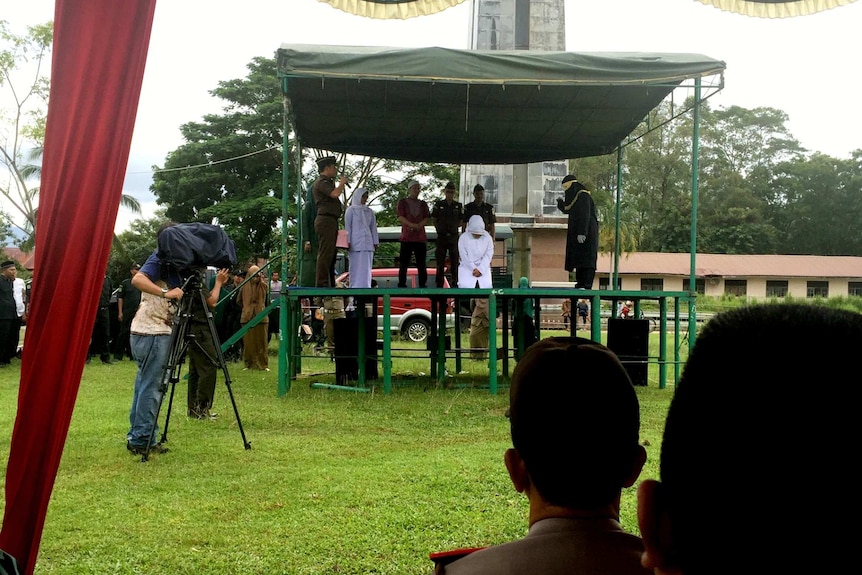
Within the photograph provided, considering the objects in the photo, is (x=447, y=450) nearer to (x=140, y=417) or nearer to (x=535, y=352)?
(x=140, y=417)

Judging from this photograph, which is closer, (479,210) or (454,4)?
(454,4)

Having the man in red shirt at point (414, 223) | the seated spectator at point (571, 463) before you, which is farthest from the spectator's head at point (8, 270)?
the seated spectator at point (571, 463)

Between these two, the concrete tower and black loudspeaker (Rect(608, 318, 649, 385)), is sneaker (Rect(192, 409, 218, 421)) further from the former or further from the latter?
the concrete tower

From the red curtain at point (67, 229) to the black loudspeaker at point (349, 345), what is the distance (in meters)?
8.09

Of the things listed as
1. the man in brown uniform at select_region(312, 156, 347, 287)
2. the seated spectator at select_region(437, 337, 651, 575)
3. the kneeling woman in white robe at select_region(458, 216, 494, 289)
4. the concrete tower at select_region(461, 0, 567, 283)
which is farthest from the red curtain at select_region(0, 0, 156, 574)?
the concrete tower at select_region(461, 0, 567, 283)

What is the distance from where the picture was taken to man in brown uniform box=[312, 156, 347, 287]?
1048cm

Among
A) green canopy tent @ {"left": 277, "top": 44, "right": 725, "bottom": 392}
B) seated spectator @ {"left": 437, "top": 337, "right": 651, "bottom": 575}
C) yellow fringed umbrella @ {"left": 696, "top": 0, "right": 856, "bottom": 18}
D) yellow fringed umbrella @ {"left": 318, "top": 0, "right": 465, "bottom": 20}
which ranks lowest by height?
seated spectator @ {"left": 437, "top": 337, "right": 651, "bottom": 575}

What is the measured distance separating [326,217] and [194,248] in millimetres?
4693

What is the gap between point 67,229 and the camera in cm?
237

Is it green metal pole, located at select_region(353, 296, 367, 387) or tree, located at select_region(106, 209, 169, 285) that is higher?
tree, located at select_region(106, 209, 169, 285)

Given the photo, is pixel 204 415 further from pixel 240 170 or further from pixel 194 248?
pixel 240 170

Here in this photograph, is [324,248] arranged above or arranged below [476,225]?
below

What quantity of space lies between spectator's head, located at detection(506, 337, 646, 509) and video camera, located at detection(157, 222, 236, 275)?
15.6ft

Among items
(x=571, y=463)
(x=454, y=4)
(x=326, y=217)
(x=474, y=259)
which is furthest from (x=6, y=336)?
(x=571, y=463)
